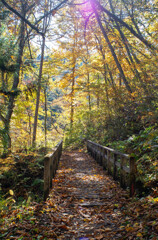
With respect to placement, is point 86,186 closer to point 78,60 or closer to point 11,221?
point 11,221

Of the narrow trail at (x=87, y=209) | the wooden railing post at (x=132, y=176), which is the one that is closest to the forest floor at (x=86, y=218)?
the narrow trail at (x=87, y=209)

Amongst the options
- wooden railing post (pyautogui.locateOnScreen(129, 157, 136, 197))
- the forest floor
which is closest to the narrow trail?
the forest floor

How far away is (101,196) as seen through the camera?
185 inches

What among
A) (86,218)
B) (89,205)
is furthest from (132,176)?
(86,218)

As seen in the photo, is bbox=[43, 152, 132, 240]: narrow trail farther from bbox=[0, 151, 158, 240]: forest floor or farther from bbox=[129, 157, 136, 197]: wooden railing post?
bbox=[129, 157, 136, 197]: wooden railing post

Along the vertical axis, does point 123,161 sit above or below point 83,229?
above

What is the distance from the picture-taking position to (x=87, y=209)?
4047 millimetres

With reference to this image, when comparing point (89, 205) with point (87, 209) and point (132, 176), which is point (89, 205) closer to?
point (87, 209)

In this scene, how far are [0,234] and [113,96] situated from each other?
26.0ft

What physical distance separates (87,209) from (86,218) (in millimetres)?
413

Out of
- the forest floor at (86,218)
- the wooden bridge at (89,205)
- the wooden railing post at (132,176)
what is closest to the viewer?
the forest floor at (86,218)

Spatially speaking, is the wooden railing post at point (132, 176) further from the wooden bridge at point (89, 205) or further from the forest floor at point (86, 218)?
the forest floor at point (86, 218)

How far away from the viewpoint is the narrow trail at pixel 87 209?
311 cm

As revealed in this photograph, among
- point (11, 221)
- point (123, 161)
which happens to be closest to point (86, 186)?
point (123, 161)
